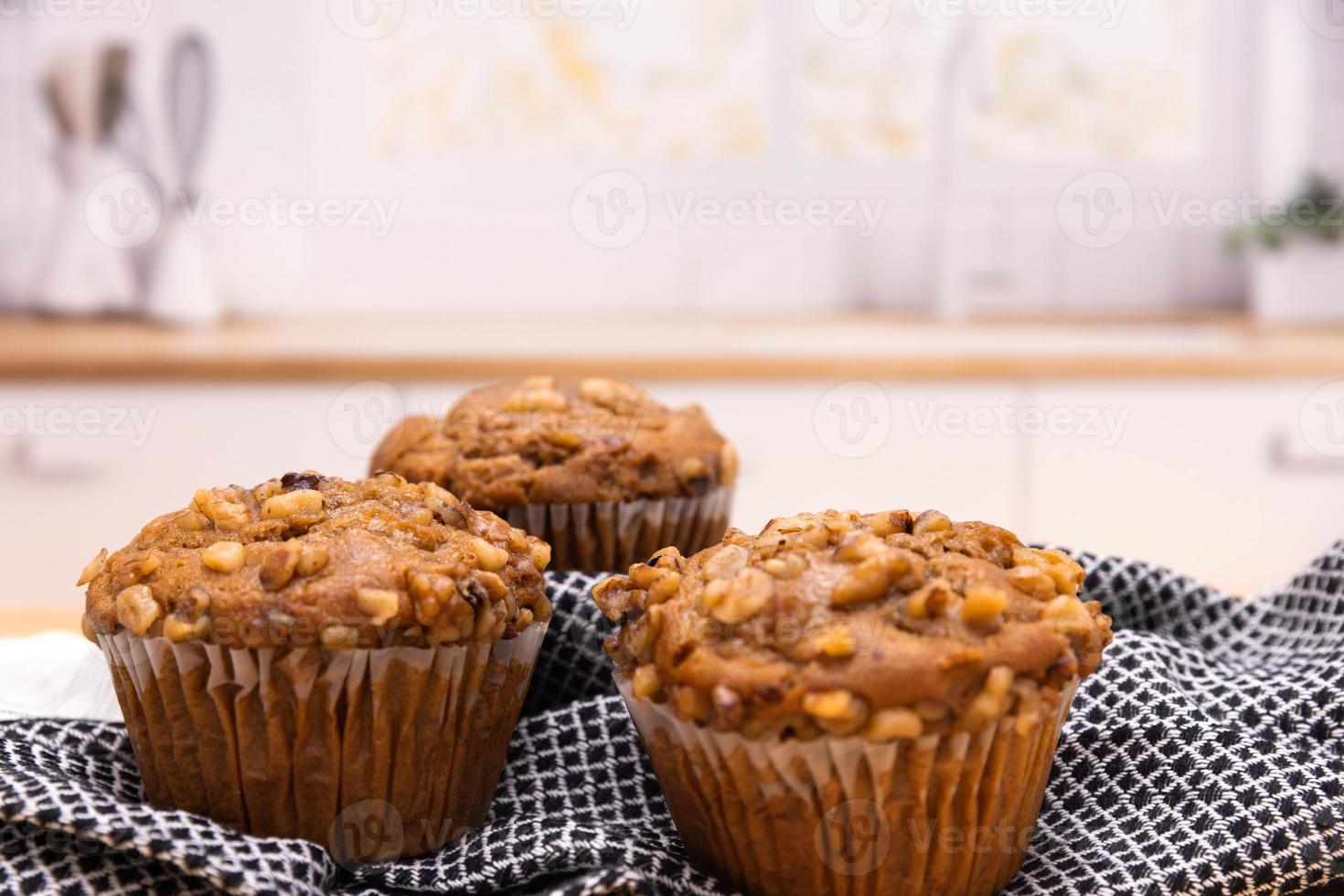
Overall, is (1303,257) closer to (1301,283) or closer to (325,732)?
(1301,283)

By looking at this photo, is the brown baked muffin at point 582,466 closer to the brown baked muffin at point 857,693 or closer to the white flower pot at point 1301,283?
the brown baked muffin at point 857,693

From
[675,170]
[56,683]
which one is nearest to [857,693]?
[56,683]

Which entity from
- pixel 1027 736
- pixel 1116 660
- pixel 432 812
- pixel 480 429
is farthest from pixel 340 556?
pixel 1116 660

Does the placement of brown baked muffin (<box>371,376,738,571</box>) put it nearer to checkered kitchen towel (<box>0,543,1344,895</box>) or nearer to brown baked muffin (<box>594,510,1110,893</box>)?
checkered kitchen towel (<box>0,543,1344,895</box>)

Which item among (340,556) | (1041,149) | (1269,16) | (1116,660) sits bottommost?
(1116,660)

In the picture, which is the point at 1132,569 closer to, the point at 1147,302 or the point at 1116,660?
the point at 1116,660

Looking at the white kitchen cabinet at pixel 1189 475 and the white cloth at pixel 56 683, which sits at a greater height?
the white cloth at pixel 56 683

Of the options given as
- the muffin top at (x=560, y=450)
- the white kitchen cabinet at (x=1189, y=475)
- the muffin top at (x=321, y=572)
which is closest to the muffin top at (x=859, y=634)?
the muffin top at (x=321, y=572)
